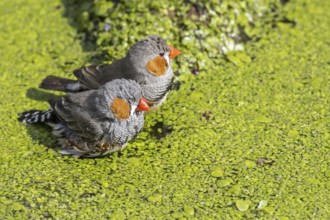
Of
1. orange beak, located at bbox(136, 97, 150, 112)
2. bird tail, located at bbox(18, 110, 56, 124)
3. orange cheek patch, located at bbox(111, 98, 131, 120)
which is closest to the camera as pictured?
orange cheek patch, located at bbox(111, 98, 131, 120)

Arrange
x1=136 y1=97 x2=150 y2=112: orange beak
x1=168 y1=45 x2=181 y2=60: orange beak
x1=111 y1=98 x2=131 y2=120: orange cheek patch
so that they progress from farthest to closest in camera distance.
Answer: x1=168 y1=45 x2=181 y2=60: orange beak < x1=136 y1=97 x2=150 y2=112: orange beak < x1=111 y1=98 x2=131 y2=120: orange cheek patch

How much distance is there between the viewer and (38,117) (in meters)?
5.77

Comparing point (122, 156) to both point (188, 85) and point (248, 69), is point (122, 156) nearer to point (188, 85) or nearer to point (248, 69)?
point (188, 85)

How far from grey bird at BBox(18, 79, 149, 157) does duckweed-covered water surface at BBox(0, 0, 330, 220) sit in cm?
14

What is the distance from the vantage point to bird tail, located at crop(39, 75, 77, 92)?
6.00 m

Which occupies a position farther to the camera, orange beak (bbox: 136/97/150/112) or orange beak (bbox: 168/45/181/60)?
orange beak (bbox: 168/45/181/60)

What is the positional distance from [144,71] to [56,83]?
876 millimetres

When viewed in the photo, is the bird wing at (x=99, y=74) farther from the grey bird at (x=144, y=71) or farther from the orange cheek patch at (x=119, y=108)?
the orange cheek patch at (x=119, y=108)

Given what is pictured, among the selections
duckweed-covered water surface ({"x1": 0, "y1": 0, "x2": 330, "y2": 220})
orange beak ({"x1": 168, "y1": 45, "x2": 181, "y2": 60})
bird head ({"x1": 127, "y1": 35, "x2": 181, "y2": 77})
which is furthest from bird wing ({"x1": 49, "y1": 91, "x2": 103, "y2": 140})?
orange beak ({"x1": 168, "y1": 45, "x2": 181, "y2": 60})

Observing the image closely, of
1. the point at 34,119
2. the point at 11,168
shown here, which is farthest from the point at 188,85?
the point at 11,168

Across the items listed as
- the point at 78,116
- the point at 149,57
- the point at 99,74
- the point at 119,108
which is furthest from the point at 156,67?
the point at 78,116

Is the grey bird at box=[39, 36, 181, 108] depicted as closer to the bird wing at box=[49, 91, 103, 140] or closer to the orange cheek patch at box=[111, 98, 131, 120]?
the bird wing at box=[49, 91, 103, 140]

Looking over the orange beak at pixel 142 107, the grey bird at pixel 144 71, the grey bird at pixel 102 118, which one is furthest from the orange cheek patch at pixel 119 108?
the grey bird at pixel 144 71

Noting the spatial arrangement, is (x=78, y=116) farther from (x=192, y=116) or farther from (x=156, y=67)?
(x=192, y=116)
